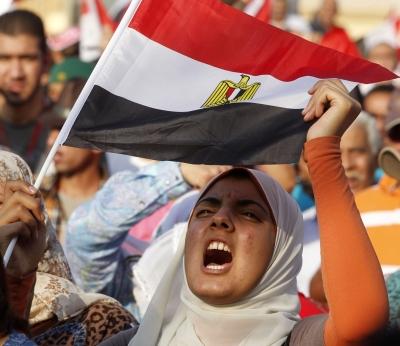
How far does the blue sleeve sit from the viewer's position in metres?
6.07

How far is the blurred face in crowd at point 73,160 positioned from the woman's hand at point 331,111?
343 centimetres

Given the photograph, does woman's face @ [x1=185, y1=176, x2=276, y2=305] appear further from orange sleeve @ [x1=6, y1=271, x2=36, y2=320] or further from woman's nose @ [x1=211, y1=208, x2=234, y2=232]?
orange sleeve @ [x1=6, y1=271, x2=36, y2=320]

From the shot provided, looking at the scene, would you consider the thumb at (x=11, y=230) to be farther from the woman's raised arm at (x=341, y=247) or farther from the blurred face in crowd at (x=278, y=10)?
the blurred face in crowd at (x=278, y=10)

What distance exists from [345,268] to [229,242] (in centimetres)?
54

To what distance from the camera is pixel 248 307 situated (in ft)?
14.1

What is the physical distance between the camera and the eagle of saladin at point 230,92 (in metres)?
4.39

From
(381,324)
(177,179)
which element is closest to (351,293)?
(381,324)

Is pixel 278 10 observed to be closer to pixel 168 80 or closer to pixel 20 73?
pixel 20 73

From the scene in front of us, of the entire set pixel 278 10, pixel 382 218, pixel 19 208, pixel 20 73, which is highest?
pixel 278 10

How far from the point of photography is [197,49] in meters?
4.35

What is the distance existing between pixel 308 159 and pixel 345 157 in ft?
12.4

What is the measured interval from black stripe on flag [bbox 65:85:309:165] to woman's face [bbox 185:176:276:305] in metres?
0.11

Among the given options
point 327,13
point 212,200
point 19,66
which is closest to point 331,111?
point 212,200

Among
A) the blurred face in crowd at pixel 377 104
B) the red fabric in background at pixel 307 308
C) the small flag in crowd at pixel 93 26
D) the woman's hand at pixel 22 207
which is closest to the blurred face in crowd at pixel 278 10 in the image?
the small flag in crowd at pixel 93 26
